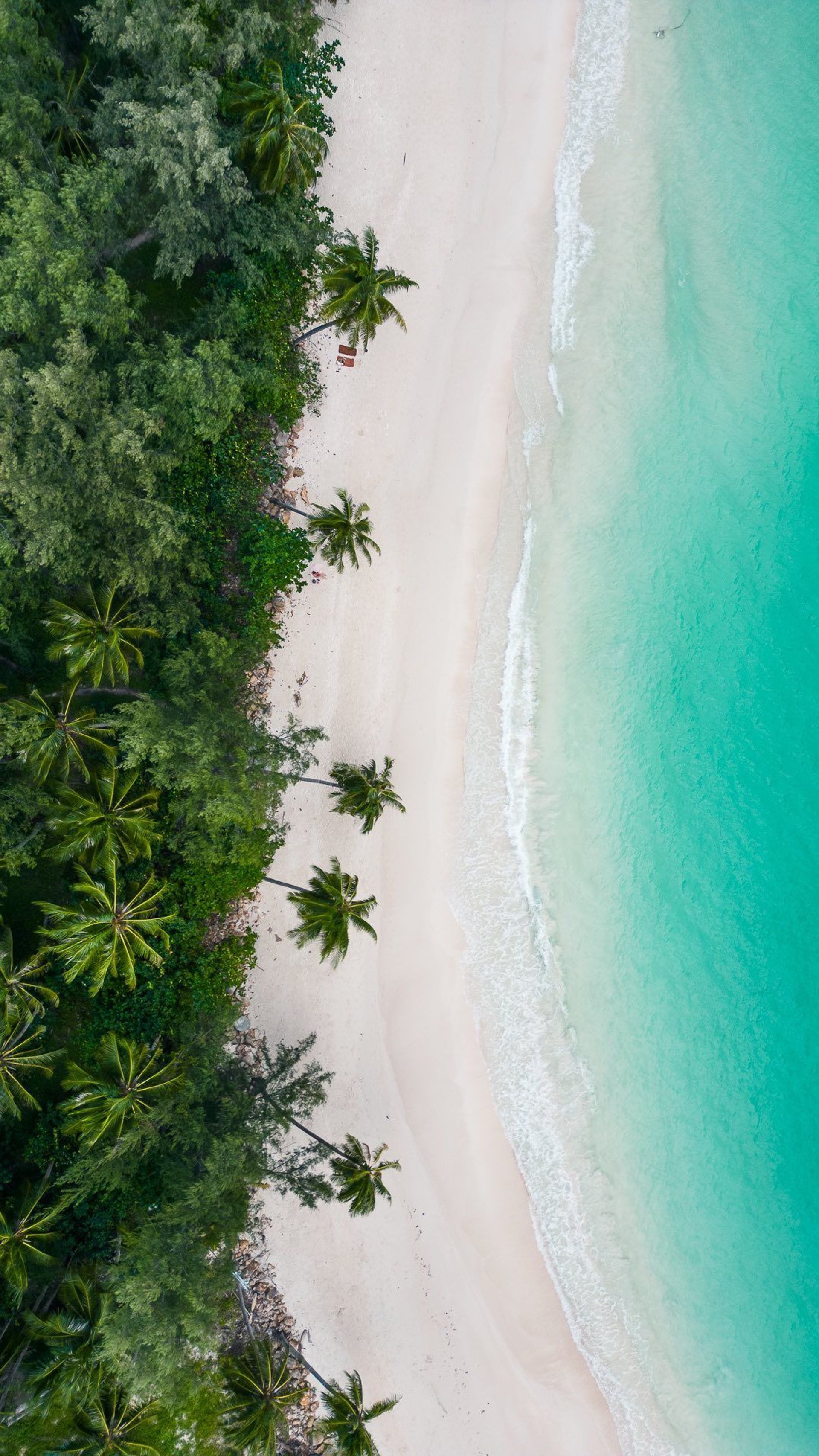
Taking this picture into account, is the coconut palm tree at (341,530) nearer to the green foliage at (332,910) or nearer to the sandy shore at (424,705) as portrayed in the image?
the sandy shore at (424,705)

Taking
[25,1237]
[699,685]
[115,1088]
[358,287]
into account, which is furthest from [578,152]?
[25,1237]

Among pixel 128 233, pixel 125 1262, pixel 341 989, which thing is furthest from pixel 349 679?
pixel 125 1262

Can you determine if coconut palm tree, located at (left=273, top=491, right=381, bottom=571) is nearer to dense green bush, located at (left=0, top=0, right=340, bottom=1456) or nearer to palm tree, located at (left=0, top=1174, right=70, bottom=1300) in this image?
dense green bush, located at (left=0, top=0, right=340, bottom=1456)

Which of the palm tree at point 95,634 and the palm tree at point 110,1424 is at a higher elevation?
the palm tree at point 95,634

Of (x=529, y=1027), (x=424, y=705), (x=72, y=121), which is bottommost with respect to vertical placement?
(x=529, y=1027)

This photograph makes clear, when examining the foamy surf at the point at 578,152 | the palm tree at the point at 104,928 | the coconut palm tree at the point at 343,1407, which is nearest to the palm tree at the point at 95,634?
the palm tree at the point at 104,928

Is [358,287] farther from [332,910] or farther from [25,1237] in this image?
[25,1237]
